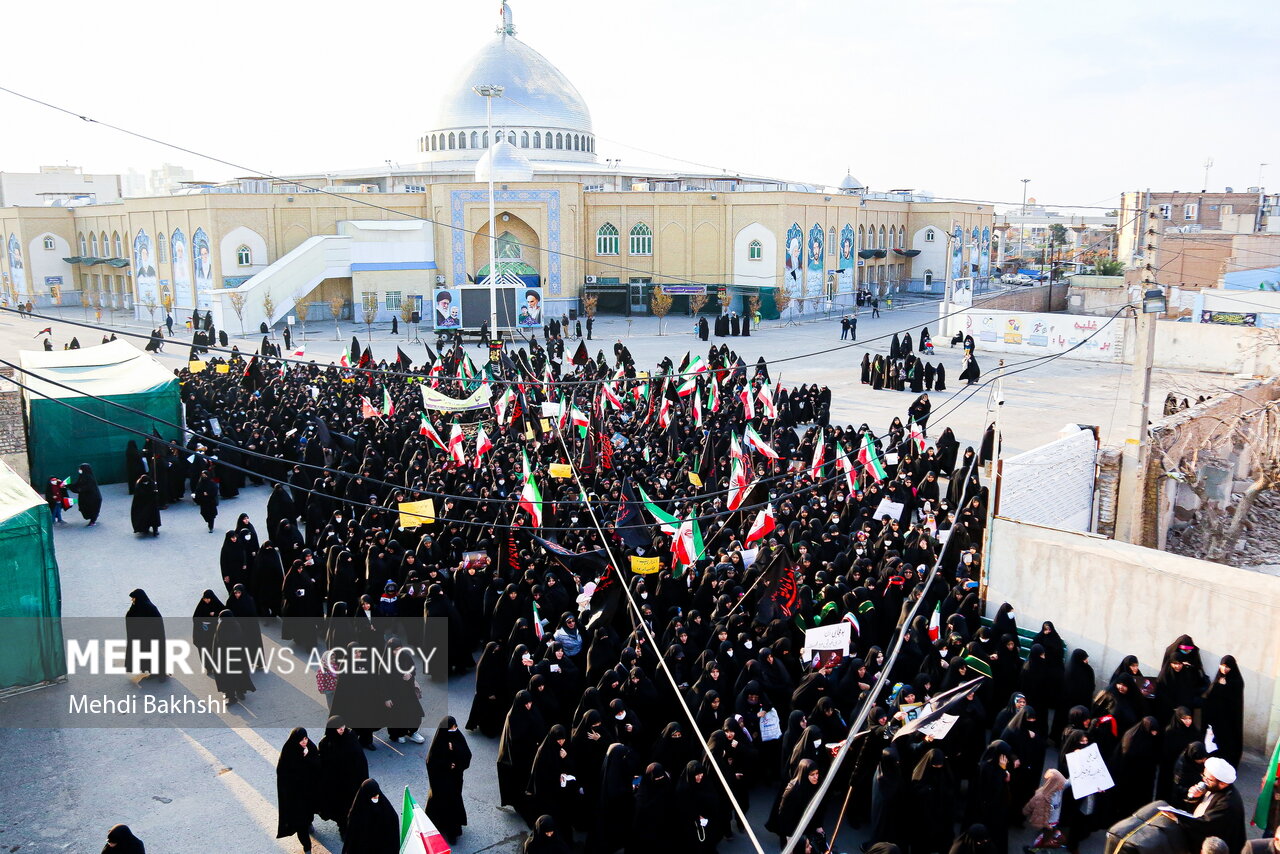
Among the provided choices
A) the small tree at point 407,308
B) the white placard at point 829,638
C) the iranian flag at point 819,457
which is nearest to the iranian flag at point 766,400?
the iranian flag at point 819,457

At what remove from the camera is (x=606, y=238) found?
43781mm

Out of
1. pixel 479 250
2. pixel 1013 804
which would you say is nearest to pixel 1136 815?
pixel 1013 804

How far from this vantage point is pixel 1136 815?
219 inches

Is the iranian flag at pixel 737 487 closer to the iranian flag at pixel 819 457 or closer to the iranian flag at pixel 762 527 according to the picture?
the iranian flag at pixel 762 527

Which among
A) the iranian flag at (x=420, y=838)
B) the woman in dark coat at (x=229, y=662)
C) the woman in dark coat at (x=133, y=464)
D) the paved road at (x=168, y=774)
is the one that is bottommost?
the paved road at (x=168, y=774)

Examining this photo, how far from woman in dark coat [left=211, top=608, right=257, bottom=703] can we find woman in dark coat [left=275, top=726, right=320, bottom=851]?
2169 mm

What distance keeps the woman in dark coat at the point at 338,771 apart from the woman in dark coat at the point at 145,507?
785 cm

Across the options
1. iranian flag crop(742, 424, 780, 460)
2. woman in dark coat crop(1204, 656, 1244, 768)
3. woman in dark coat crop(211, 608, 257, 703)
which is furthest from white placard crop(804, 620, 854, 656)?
iranian flag crop(742, 424, 780, 460)

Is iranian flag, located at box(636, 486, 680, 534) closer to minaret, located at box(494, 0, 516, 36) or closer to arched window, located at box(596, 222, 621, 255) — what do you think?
arched window, located at box(596, 222, 621, 255)

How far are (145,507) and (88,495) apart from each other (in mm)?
1036

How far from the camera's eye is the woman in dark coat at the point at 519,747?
6875mm

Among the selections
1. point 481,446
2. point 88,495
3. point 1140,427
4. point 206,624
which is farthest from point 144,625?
point 1140,427

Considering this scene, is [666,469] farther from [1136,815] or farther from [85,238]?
[85,238]

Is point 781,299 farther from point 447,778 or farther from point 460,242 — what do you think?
point 447,778
